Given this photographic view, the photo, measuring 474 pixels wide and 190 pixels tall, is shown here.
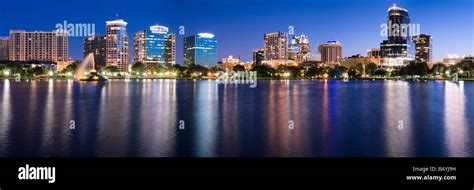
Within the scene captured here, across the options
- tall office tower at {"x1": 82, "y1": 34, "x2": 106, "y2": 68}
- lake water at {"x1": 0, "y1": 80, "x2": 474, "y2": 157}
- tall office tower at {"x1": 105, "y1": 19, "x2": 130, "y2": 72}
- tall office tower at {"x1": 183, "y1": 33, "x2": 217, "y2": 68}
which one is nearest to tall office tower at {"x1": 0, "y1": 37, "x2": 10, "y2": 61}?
tall office tower at {"x1": 105, "y1": 19, "x2": 130, "y2": 72}

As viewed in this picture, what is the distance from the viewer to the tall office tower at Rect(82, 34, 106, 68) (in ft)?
506

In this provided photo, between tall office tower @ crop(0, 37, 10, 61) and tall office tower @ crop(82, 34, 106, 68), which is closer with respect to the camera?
tall office tower @ crop(0, 37, 10, 61)

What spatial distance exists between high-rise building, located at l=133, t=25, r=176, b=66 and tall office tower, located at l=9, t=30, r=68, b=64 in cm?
3611

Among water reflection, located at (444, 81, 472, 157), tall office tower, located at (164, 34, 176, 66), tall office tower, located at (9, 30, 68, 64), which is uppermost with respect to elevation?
tall office tower, located at (164, 34, 176, 66)

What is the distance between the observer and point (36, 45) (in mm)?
98500

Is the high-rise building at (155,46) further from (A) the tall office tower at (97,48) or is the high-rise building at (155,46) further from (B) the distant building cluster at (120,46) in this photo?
(A) the tall office tower at (97,48)

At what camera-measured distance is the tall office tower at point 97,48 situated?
154375mm

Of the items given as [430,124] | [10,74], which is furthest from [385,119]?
[10,74]

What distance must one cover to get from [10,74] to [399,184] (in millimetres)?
154768

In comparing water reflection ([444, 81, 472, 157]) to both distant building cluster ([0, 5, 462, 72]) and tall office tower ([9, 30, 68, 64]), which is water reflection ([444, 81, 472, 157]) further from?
tall office tower ([9, 30, 68, 64])

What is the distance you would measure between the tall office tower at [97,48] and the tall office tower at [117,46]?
1749 millimetres

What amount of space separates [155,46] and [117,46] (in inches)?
646

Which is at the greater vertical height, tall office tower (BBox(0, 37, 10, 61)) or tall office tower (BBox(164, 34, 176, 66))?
tall office tower (BBox(164, 34, 176, 66))

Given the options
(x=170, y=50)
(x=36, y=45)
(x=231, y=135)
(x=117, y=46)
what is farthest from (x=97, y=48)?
(x=231, y=135)
